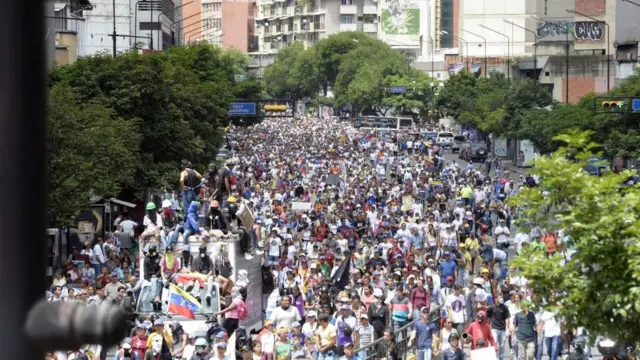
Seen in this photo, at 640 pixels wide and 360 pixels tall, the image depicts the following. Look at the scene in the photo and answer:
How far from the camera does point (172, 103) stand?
51.2 meters

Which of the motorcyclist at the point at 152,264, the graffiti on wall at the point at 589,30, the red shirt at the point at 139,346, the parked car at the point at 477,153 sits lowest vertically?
the red shirt at the point at 139,346

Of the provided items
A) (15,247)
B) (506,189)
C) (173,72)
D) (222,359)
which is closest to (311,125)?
(173,72)

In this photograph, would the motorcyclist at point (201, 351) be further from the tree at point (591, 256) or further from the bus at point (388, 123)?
the bus at point (388, 123)

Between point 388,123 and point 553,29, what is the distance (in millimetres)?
29178

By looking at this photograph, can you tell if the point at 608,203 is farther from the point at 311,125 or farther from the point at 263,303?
the point at 311,125

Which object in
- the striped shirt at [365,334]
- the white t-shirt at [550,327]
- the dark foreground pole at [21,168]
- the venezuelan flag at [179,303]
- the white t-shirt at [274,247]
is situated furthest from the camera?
the white t-shirt at [274,247]

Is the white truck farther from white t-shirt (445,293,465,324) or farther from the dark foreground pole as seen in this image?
the dark foreground pole

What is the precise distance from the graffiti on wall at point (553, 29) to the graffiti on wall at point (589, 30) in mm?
2946

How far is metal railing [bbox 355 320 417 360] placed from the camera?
17312 millimetres

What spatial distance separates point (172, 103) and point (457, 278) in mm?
27032

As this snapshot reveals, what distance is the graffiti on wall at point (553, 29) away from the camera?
94.7 metres

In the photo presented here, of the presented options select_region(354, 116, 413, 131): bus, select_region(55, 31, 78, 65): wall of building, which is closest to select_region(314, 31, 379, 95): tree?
select_region(354, 116, 413, 131): bus

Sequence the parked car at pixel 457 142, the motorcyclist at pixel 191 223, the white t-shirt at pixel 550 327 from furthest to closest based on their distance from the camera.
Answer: the parked car at pixel 457 142, the motorcyclist at pixel 191 223, the white t-shirt at pixel 550 327

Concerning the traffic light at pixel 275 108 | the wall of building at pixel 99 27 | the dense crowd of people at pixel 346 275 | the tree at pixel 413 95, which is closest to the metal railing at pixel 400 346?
the dense crowd of people at pixel 346 275
